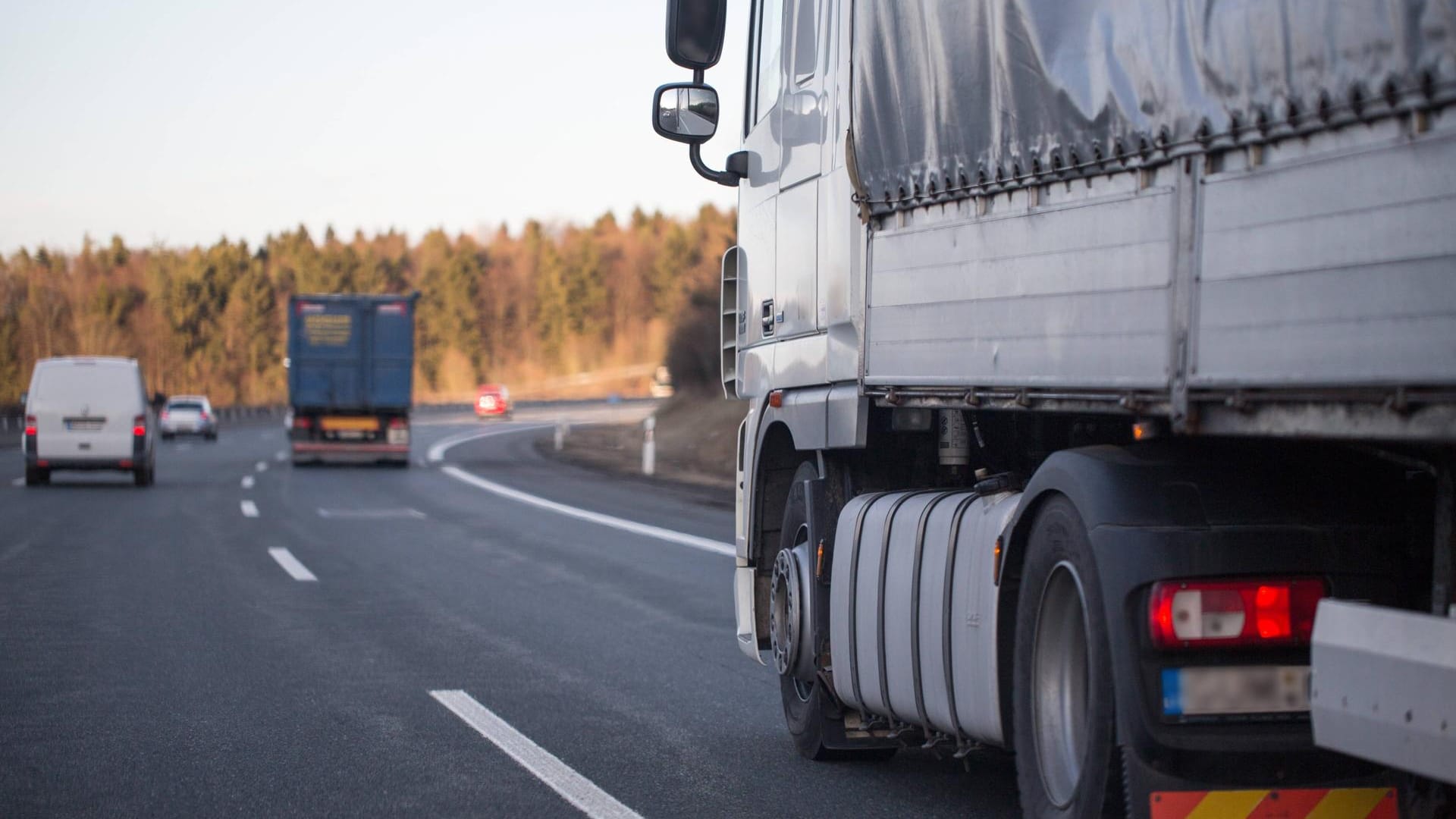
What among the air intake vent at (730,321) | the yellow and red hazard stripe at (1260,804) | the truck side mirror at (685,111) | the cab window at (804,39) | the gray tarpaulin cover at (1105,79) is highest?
the cab window at (804,39)

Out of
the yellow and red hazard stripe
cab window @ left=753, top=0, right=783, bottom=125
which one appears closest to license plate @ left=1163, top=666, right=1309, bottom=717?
the yellow and red hazard stripe

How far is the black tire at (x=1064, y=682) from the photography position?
3.87 m

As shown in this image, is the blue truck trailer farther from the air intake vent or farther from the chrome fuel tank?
the chrome fuel tank

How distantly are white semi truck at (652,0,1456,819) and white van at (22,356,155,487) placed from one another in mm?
21480

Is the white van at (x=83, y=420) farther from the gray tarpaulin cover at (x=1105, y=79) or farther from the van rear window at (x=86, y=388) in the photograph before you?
the gray tarpaulin cover at (x=1105, y=79)

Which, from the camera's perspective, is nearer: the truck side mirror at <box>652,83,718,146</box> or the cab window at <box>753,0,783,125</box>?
→ the cab window at <box>753,0,783,125</box>

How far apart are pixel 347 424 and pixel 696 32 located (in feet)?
88.1

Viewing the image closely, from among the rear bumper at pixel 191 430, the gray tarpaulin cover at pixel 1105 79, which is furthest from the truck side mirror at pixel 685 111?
the rear bumper at pixel 191 430

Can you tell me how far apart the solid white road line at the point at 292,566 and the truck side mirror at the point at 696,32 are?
7373 millimetres

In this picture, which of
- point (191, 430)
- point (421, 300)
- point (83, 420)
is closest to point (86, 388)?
point (83, 420)

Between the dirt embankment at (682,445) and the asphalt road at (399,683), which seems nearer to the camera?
the asphalt road at (399,683)

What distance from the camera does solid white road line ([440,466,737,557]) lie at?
52.5ft

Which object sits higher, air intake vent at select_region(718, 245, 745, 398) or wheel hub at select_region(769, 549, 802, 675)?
air intake vent at select_region(718, 245, 745, 398)

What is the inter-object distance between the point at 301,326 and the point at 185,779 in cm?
2829
